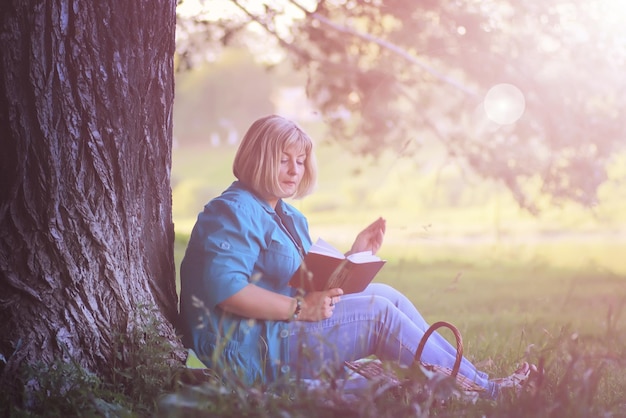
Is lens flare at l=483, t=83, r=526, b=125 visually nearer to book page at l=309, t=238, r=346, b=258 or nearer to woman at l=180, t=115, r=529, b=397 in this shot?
woman at l=180, t=115, r=529, b=397

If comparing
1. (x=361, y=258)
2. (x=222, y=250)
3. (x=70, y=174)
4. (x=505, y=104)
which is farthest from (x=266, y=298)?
(x=505, y=104)

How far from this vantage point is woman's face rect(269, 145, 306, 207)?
12.2 feet

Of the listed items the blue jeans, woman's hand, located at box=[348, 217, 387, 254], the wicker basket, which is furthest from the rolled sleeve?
woman's hand, located at box=[348, 217, 387, 254]

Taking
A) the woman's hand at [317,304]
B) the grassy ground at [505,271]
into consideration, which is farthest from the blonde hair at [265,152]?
the grassy ground at [505,271]

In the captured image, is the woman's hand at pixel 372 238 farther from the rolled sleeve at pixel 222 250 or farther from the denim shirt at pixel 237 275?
the rolled sleeve at pixel 222 250

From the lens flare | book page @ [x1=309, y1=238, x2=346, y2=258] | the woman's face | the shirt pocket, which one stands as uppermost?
the lens flare

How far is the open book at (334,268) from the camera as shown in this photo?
3.22m

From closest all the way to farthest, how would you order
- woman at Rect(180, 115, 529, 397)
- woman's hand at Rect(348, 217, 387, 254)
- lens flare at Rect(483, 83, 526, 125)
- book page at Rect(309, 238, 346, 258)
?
1. book page at Rect(309, 238, 346, 258)
2. woman at Rect(180, 115, 529, 397)
3. woman's hand at Rect(348, 217, 387, 254)
4. lens flare at Rect(483, 83, 526, 125)

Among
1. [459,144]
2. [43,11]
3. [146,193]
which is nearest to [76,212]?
[146,193]

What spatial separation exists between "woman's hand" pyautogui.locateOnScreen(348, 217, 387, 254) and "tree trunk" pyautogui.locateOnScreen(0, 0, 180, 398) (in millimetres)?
1171

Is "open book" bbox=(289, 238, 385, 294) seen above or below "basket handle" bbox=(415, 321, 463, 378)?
above

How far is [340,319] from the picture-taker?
11.5ft

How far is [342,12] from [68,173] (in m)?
4.10

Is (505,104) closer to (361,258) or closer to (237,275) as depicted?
(361,258)
